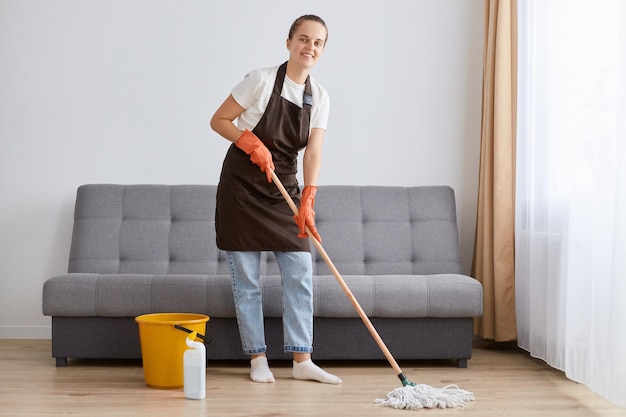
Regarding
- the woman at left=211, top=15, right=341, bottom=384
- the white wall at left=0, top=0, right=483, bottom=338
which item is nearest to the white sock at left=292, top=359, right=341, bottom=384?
the woman at left=211, top=15, right=341, bottom=384

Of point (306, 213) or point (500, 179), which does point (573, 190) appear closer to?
point (500, 179)

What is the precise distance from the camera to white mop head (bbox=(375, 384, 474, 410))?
101 inches

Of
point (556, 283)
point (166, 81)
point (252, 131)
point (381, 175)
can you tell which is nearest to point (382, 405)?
point (556, 283)

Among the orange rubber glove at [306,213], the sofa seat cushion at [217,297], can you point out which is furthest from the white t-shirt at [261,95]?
the sofa seat cushion at [217,297]

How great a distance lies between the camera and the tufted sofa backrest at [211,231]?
3754 mm

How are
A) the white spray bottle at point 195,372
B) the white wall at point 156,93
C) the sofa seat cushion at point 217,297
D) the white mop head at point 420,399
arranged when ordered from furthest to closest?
the white wall at point 156,93, the sofa seat cushion at point 217,297, the white spray bottle at point 195,372, the white mop head at point 420,399

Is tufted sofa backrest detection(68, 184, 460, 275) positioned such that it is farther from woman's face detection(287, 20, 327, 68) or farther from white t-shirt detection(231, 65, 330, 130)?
woman's face detection(287, 20, 327, 68)

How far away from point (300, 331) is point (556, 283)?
106 cm

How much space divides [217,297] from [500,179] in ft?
4.96

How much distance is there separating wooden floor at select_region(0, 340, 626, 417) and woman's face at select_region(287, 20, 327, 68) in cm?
128

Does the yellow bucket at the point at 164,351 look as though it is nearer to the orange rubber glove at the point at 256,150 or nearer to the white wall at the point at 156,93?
the orange rubber glove at the point at 256,150

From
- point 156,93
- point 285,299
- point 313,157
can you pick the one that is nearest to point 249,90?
point 313,157

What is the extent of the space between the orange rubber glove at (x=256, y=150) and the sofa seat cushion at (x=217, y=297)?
1.99ft

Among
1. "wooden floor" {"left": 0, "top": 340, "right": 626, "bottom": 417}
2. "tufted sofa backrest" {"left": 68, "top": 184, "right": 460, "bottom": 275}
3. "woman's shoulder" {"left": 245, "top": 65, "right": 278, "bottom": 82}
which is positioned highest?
"woman's shoulder" {"left": 245, "top": 65, "right": 278, "bottom": 82}
